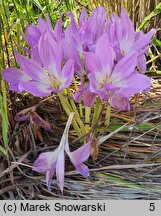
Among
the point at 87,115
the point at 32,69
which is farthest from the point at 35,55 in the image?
the point at 87,115

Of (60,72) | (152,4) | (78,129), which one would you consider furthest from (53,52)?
(152,4)

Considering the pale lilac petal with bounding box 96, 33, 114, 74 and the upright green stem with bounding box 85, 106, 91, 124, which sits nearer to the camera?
the pale lilac petal with bounding box 96, 33, 114, 74

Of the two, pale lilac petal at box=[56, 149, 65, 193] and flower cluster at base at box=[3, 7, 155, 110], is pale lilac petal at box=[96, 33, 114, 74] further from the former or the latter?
pale lilac petal at box=[56, 149, 65, 193]

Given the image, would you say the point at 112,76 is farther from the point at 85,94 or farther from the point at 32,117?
the point at 32,117

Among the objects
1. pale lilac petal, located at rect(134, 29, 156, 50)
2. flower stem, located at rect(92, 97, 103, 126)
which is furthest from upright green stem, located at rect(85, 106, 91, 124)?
pale lilac petal, located at rect(134, 29, 156, 50)

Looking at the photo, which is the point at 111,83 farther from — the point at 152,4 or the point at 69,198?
the point at 152,4

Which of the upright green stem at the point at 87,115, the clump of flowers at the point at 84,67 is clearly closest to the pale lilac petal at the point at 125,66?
the clump of flowers at the point at 84,67
